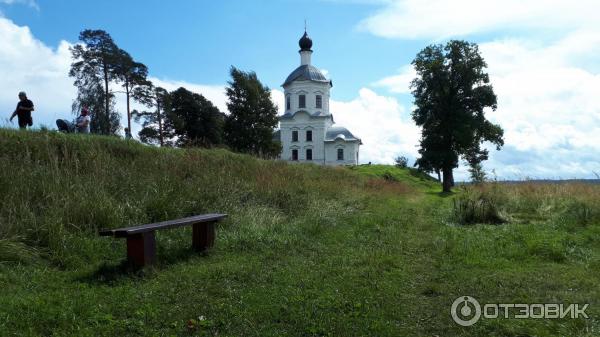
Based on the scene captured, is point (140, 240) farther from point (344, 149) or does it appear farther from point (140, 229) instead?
point (344, 149)

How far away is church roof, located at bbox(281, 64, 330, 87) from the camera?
7231 centimetres

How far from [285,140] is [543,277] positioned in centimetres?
6893

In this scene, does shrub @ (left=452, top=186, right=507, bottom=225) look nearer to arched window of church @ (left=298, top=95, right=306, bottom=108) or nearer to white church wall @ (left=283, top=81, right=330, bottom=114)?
white church wall @ (left=283, top=81, right=330, bottom=114)

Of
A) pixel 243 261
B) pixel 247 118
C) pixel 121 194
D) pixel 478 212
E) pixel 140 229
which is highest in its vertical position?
pixel 247 118

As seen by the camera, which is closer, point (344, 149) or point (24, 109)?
point (24, 109)

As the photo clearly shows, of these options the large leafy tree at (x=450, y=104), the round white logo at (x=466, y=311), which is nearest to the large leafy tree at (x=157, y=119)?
the large leafy tree at (x=450, y=104)

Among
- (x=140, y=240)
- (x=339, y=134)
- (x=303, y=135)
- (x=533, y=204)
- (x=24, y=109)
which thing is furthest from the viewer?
(x=339, y=134)

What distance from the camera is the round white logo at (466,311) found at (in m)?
4.92

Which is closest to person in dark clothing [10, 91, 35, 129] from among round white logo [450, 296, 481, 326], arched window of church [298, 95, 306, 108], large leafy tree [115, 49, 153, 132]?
round white logo [450, 296, 481, 326]

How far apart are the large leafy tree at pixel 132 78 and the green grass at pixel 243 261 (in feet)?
101

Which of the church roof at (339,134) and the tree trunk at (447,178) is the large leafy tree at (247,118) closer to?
the tree trunk at (447,178)

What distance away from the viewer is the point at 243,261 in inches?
287

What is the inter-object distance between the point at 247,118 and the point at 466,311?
45.9m

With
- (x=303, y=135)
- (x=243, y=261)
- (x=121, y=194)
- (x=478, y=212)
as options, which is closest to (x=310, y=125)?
(x=303, y=135)
